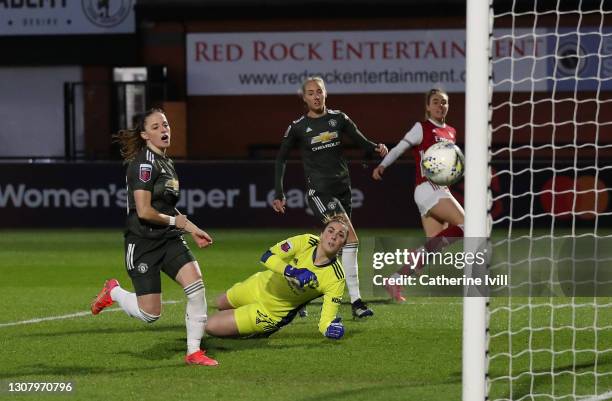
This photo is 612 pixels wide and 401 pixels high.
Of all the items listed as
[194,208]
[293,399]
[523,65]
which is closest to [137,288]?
[293,399]

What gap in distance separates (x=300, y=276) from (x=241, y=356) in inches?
28.8

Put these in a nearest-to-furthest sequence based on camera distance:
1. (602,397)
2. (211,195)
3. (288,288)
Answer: (602,397) < (288,288) < (211,195)

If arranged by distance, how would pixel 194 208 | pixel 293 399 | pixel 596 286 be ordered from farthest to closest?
pixel 194 208 → pixel 596 286 → pixel 293 399

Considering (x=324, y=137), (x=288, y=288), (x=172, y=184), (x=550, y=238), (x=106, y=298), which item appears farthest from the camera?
(x=550, y=238)

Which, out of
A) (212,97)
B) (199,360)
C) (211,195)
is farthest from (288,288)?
(212,97)

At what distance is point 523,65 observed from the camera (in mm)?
25984

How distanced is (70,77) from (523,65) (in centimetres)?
1023

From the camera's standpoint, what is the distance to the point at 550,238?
17562 millimetres

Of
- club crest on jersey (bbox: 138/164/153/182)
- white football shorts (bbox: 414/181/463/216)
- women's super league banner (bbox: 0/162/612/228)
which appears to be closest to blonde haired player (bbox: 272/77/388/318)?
white football shorts (bbox: 414/181/463/216)

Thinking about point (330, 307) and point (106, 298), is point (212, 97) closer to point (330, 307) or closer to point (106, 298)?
point (106, 298)

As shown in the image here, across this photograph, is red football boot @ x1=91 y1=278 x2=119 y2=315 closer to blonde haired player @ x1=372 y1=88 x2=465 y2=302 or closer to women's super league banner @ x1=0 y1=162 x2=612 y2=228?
blonde haired player @ x1=372 y1=88 x2=465 y2=302

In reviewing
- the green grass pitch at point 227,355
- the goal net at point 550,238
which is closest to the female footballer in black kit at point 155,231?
the green grass pitch at point 227,355

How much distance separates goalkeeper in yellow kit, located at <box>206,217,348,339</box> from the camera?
900 centimetres

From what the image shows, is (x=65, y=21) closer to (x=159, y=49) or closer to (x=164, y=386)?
(x=159, y=49)
